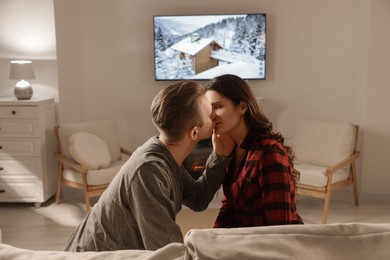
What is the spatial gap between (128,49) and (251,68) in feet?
4.50

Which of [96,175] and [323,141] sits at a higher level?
[323,141]

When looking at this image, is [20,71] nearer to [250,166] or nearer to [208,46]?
[208,46]

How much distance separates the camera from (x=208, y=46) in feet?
16.4

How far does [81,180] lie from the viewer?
170 inches

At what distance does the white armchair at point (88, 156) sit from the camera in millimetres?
4191

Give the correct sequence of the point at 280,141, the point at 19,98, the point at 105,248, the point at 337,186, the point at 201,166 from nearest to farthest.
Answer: the point at 105,248 < the point at 280,141 < the point at 337,186 < the point at 19,98 < the point at 201,166

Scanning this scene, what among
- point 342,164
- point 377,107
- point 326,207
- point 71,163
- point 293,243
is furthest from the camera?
point 377,107

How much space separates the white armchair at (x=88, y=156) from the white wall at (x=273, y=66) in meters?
0.37

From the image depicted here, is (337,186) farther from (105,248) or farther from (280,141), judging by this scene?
(105,248)

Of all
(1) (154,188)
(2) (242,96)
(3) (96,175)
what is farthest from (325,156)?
(1) (154,188)

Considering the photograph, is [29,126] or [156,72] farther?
[156,72]

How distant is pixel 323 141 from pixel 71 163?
2397mm

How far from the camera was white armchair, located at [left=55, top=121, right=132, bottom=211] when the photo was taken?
419 centimetres

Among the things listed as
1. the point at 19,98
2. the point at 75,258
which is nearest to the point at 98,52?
the point at 19,98
